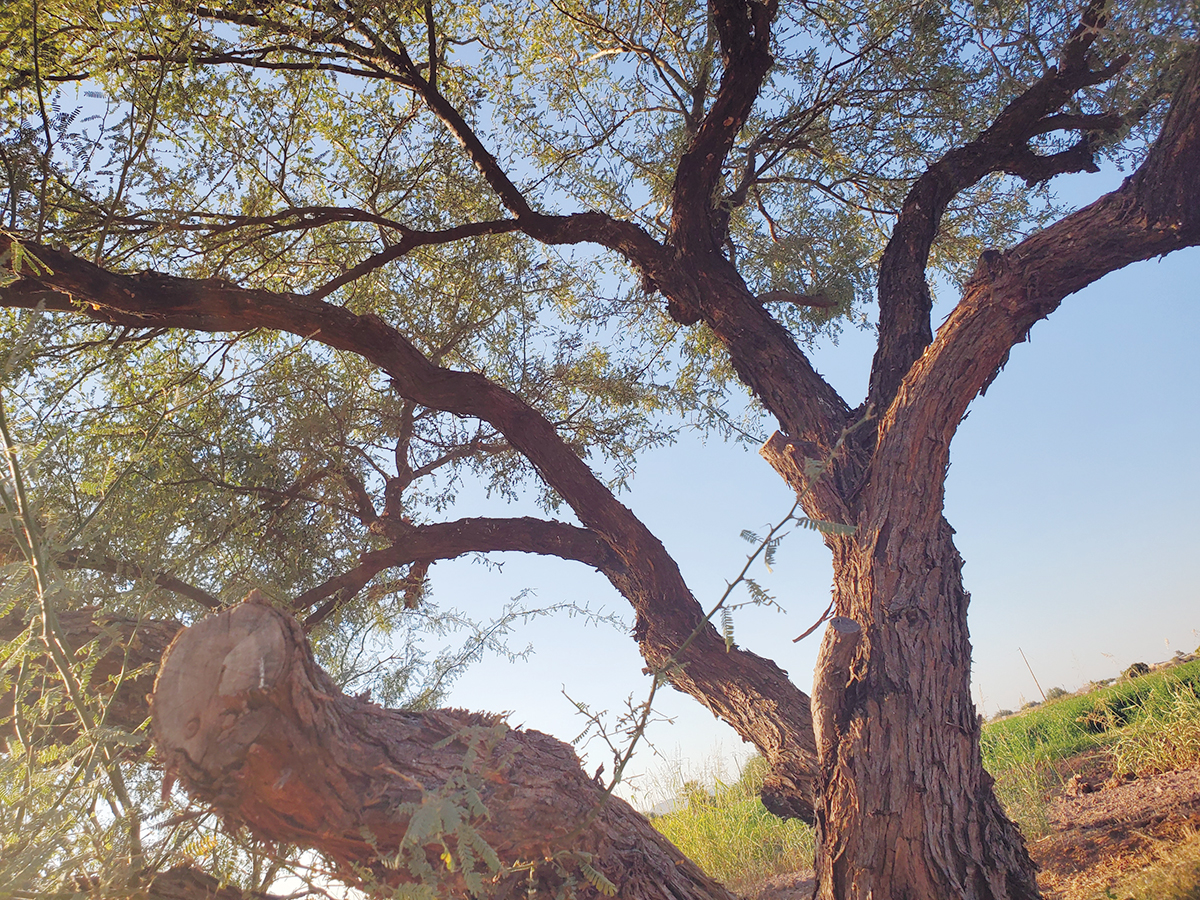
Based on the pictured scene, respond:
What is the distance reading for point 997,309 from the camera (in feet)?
11.6

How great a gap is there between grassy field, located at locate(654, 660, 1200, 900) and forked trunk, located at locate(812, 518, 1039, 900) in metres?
2.03

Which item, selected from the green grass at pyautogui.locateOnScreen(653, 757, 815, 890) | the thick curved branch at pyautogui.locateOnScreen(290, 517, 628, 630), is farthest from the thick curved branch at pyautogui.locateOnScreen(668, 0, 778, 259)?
the green grass at pyautogui.locateOnScreen(653, 757, 815, 890)

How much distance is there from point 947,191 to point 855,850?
3.51 m

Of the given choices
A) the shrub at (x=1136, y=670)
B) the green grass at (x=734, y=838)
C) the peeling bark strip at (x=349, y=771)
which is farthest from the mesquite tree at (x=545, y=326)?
the shrub at (x=1136, y=670)

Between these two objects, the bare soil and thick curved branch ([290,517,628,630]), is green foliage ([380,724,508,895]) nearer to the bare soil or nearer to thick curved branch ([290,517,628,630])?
thick curved branch ([290,517,628,630])

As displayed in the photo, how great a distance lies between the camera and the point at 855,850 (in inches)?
116

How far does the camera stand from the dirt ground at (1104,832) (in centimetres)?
348

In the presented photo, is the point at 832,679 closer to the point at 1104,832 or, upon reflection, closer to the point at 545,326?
the point at 1104,832

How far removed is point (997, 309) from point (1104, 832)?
9.42 ft

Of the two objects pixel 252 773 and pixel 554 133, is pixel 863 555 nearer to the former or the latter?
pixel 252 773

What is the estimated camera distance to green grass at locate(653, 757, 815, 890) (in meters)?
5.48

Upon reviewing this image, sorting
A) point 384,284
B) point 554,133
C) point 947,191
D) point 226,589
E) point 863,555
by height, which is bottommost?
point 863,555

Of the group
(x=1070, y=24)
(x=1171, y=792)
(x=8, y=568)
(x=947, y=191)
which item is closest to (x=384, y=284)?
(x=947, y=191)

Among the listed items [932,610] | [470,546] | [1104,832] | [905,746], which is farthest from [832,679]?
[470,546]
